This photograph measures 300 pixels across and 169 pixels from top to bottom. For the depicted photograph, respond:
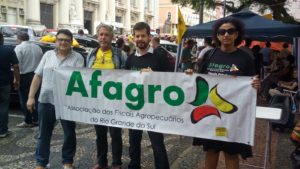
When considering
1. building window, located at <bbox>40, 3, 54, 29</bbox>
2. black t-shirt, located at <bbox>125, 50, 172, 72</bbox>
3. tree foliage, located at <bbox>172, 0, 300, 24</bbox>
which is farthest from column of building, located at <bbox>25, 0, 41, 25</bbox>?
black t-shirt, located at <bbox>125, 50, 172, 72</bbox>

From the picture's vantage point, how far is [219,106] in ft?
12.8

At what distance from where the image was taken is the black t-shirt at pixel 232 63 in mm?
3594

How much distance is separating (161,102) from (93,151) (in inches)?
75.6

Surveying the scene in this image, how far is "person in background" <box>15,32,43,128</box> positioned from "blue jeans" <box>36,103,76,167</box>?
277cm

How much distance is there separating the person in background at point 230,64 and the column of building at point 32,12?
42.3 metres

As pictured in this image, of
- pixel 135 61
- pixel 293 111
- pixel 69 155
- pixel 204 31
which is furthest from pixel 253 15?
pixel 69 155

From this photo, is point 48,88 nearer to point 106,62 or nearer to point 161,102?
point 106,62

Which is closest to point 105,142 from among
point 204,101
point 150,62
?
point 150,62

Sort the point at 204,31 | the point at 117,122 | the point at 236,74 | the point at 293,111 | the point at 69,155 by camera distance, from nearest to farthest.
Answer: the point at 236,74 < the point at 117,122 < the point at 69,155 < the point at 293,111 < the point at 204,31

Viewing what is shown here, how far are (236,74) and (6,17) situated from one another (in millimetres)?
Answer: 40433

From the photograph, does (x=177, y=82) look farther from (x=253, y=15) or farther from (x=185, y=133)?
(x=253, y=15)

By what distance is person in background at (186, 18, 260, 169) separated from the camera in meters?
3.61

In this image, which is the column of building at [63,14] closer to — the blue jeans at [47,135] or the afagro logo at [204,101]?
the blue jeans at [47,135]

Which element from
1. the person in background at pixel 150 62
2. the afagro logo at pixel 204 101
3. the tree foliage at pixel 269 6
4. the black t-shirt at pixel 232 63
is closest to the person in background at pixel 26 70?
the person in background at pixel 150 62
